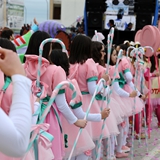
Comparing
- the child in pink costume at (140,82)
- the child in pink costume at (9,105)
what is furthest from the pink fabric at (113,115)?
the child in pink costume at (9,105)

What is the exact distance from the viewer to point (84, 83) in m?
3.51

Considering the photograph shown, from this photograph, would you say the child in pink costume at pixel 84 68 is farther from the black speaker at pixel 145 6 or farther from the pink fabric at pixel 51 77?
the black speaker at pixel 145 6

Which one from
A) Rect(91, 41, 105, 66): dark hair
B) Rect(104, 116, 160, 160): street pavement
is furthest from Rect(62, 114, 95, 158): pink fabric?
Rect(104, 116, 160, 160): street pavement

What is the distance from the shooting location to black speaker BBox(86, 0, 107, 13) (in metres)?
12.7

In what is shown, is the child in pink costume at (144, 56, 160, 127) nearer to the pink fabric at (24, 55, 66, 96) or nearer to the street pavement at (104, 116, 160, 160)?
the street pavement at (104, 116, 160, 160)

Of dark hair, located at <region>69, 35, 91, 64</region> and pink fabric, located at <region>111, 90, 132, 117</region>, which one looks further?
pink fabric, located at <region>111, 90, 132, 117</region>

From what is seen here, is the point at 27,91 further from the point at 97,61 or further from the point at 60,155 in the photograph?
the point at 97,61

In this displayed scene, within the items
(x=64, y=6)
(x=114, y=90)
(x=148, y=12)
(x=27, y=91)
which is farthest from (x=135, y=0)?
(x=64, y=6)

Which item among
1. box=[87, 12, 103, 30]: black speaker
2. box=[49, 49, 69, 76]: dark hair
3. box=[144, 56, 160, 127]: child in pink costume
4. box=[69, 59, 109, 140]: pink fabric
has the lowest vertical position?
box=[144, 56, 160, 127]: child in pink costume

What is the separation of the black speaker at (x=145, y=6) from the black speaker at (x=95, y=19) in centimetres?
148

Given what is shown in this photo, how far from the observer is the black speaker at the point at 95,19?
1286 centimetres

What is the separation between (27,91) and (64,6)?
26.5 metres

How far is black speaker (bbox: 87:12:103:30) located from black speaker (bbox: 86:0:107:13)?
0.51 feet

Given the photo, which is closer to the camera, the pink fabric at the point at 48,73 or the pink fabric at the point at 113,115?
the pink fabric at the point at 48,73
